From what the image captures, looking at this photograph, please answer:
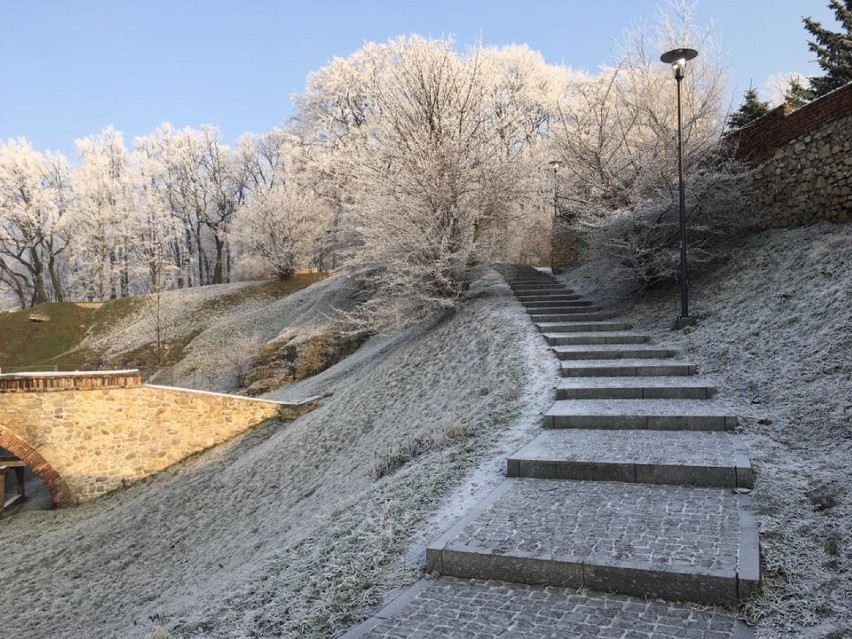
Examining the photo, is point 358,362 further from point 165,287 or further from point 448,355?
point 165,287

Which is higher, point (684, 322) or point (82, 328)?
point (82, 328)

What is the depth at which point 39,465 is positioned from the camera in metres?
12.5

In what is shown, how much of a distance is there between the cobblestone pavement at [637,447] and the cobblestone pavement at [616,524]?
303mm

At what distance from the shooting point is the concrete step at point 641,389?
650 centimetres

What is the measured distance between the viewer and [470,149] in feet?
43.7

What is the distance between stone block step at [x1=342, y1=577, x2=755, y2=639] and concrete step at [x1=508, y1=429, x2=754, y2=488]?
5.12ft

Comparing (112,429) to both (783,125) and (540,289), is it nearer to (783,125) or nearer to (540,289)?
(540,289)

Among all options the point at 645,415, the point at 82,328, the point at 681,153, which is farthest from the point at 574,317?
the point at 82,328

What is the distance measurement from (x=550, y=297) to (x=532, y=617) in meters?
11.8

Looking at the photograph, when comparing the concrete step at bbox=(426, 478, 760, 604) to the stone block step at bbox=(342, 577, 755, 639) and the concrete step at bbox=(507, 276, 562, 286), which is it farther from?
the concrete step at bbox=(507, 276, 562, 286)

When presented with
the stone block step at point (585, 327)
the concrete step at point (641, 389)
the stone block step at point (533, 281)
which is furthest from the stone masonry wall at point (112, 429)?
the concrete step at point (641, 389)

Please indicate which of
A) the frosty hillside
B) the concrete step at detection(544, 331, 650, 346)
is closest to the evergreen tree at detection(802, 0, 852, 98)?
the frosty hillside

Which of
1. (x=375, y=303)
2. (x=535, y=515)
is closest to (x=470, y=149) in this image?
(x=375, y=303)

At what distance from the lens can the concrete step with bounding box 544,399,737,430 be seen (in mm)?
5527
